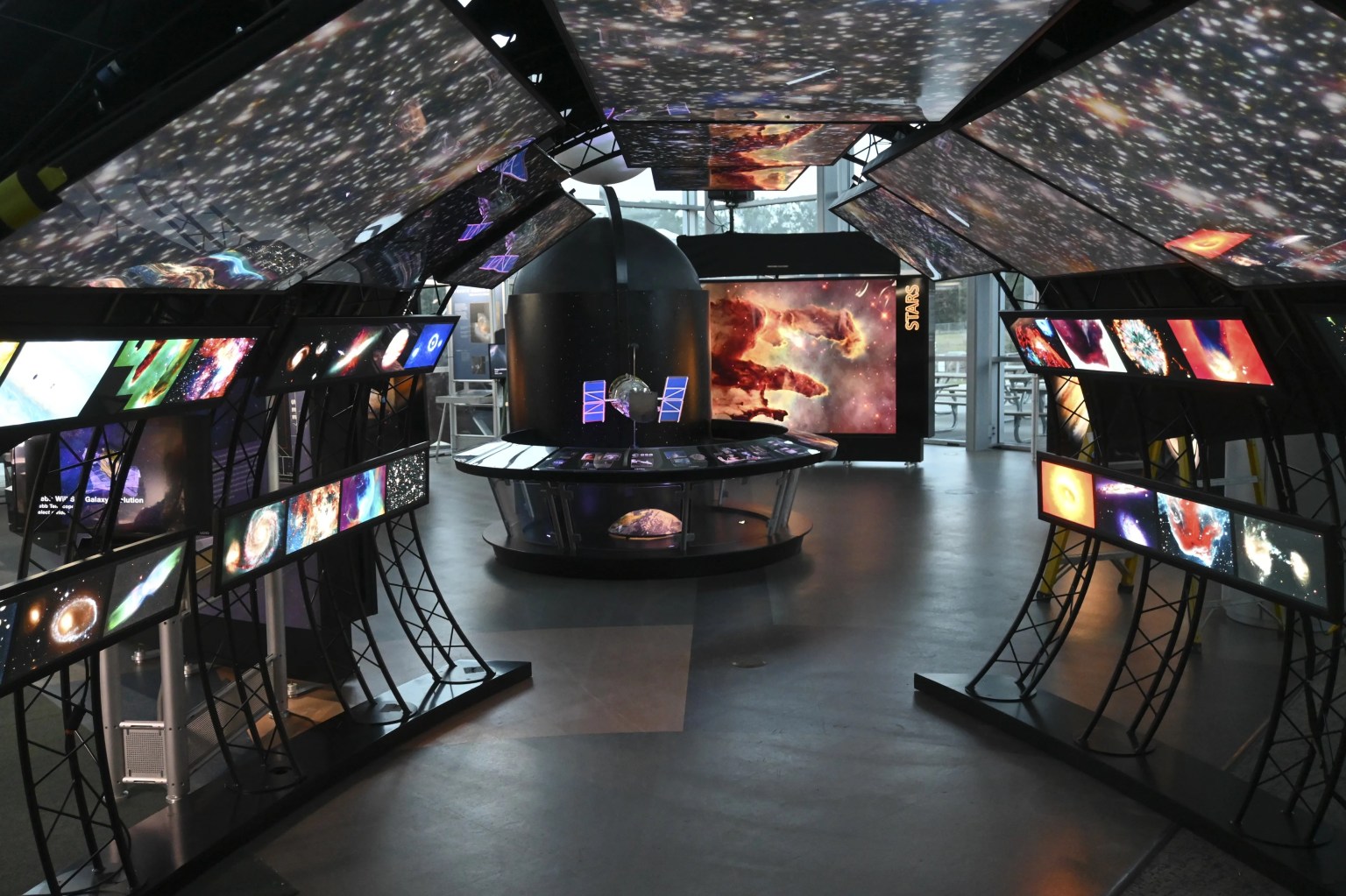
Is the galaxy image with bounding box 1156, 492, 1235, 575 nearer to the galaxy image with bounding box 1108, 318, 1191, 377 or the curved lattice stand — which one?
the galaxy image with bounding box 1108, 318, 1191, 377

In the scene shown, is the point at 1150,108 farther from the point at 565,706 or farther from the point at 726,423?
the point at 726,423

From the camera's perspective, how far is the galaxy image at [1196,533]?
6.01 meters

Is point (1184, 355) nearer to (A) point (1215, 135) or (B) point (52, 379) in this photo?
(A) point (1215, 135)

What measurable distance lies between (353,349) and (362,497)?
3.73 feet

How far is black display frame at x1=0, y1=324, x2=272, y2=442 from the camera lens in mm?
4359

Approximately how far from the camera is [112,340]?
480cm

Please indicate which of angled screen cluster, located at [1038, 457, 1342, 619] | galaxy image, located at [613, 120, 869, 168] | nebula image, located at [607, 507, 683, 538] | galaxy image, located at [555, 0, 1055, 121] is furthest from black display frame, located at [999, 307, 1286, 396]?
nebula image, located at [607, 507, 683, 538]

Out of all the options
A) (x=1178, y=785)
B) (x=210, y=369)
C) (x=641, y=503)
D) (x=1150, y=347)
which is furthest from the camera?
(x=641, y=503)

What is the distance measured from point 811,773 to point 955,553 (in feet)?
22.4

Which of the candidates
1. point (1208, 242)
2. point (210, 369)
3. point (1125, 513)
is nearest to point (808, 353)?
point (1125, 513)

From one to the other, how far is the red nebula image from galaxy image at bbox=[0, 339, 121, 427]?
5.26 metres

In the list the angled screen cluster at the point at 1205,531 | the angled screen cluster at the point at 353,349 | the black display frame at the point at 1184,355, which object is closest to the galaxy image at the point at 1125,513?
the angled screen cluster at the point at 1205,531

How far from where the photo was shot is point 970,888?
19.2 ft

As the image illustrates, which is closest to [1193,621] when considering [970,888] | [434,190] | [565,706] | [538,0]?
[970,888]
